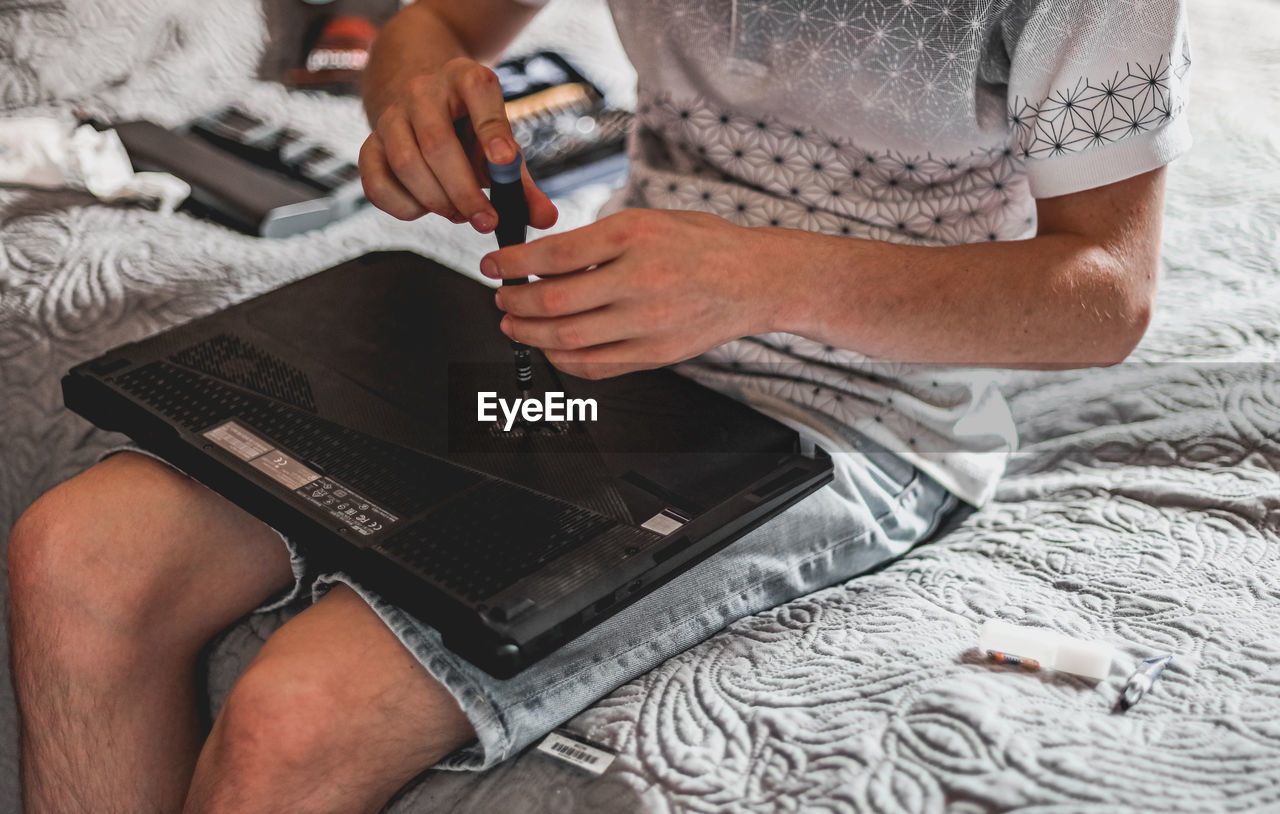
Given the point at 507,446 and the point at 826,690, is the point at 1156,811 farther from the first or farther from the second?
the point at 507,446

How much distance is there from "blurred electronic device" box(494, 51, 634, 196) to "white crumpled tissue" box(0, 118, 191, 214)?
42cm

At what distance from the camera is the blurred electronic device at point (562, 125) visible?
1302mm

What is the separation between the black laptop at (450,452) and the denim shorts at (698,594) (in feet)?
0.17

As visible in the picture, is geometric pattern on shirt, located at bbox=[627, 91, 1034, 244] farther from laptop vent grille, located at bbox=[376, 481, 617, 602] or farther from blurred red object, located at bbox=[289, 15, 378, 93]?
blurred red object, located at bbox=[289, 15, 378, 93]

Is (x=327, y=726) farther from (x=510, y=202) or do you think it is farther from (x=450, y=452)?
(x=510, y=202)

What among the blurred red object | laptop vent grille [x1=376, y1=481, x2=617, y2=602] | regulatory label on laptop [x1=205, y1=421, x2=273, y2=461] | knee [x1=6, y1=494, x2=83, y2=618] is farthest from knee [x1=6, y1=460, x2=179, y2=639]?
the blurred red object

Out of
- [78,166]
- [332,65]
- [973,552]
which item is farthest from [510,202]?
[332,65]

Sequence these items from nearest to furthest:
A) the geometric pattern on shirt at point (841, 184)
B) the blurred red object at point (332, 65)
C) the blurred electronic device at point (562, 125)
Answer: the geometric pattern on shirt at point (841, 184) → the blurred electronic device at point (562, 125) → the blurred red object at point (332, 65)

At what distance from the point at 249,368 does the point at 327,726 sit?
0.31m

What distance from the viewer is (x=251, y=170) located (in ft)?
4.13

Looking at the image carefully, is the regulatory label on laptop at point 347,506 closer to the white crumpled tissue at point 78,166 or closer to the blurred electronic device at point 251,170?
the blurred electronic device at point 251,170

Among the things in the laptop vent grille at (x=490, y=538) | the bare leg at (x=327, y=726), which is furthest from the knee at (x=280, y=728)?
the laptop vent grille at (x=490, y=538)

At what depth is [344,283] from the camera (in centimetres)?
92

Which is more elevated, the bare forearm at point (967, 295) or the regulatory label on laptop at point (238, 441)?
the bare forearm at point (967, 295)
